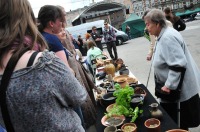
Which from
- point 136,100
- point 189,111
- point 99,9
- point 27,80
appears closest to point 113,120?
point 136,100

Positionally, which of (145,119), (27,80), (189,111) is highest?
(27,80)

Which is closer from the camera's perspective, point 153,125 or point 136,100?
point 153,125

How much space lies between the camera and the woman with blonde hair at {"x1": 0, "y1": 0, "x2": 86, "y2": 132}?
3.06ft

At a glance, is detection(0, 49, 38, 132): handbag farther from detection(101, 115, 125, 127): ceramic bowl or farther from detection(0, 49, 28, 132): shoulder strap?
detection(101, 115, 125, 127): ceramic bowl

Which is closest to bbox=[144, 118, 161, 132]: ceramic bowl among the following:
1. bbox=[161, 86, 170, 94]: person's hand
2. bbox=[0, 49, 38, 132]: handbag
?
bbox=[161, 86, 170, 94]: person's hand

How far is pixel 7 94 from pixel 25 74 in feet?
0.37

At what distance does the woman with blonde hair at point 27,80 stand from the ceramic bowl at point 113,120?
3.03ft

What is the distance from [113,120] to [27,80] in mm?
1183

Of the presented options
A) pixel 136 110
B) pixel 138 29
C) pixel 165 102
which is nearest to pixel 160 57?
pixel 165 102

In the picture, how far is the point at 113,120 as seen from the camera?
1.96m

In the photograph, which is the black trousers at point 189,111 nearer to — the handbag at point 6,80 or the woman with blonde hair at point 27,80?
the woman with blonde hair at point 27,80

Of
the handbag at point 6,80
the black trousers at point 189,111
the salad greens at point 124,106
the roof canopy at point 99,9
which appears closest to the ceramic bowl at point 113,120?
the salad greens at point 124,106

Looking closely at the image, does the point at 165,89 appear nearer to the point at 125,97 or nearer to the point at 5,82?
the point at 125,97

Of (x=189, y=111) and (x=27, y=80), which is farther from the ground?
(x=27, y=80)
